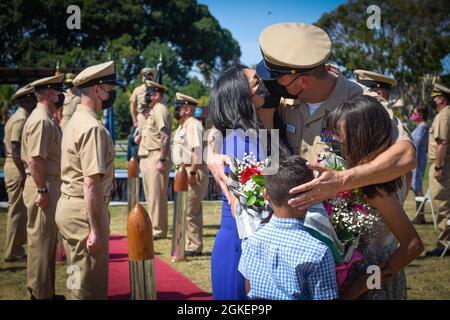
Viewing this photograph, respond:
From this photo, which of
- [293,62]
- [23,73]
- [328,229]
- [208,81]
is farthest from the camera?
[208,81]

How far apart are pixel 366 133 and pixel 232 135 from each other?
802 mm

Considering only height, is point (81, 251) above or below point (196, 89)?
below

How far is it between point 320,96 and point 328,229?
0.86 meters

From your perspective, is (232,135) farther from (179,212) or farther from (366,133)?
(179,212)

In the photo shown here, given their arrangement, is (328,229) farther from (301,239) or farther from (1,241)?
(1,241)

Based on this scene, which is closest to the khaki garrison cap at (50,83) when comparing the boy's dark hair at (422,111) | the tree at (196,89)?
the boy's dark hair at (422,111)

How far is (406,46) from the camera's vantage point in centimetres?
3253

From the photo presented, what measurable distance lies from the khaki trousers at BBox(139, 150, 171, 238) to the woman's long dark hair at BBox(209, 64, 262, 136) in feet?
21.8

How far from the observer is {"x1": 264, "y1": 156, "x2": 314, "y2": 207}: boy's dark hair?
2627 mm

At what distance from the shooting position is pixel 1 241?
9906mm

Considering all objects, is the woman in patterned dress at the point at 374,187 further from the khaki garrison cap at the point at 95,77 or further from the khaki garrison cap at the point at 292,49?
the khaki garrison cap at the point at 95,77

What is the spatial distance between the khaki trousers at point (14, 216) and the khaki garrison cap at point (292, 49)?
21.2 ft

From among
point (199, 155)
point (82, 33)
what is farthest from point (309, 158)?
point (82, 33)

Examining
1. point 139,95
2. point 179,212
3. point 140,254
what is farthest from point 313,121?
point 139,95
